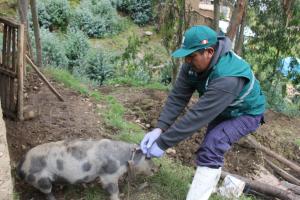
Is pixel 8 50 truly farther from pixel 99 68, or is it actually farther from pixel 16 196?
pixel 99 68

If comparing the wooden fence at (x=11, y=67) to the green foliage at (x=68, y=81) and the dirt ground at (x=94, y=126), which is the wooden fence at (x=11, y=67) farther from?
the green foliage at (x=68, y=81)

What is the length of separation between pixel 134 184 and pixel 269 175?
2.52 m

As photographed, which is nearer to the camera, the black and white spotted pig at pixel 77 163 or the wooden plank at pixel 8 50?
the black and white spotted pig at pixel 77 163

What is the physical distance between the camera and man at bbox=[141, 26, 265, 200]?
3602 millimetres

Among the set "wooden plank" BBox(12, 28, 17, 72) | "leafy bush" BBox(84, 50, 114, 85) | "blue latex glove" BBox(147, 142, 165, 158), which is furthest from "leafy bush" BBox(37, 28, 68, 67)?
"blue latex glove" BBox(147, 142, 165, 158)

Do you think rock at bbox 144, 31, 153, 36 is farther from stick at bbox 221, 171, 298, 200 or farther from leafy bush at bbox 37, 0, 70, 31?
stick at bbox 221, 171, 298, 200

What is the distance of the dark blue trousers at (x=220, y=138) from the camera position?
13.0 feet

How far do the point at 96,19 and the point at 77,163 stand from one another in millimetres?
11944

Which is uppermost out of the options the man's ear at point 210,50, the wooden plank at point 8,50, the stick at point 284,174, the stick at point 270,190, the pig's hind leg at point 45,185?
the man's ear at point 210,50

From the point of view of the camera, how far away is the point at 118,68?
1047cm

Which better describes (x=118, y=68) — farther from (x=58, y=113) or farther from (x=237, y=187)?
(x=237, y=187)

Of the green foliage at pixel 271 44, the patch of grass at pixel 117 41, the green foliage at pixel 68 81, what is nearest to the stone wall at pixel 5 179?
the green foliage at pixel 68 81

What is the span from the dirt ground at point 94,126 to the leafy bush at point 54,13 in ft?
23.6

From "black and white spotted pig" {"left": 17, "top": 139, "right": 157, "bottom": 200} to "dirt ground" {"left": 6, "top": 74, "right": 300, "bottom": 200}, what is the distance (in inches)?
15.7
